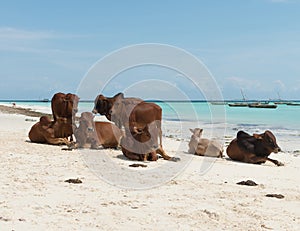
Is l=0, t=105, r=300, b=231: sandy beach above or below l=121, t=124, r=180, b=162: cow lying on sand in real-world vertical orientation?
below

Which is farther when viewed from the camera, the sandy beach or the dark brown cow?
the dark brown cow

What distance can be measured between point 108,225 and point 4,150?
6.99m

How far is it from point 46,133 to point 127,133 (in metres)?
3.27

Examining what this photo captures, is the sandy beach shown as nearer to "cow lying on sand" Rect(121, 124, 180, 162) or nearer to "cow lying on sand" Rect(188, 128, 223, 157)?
"cow lying on sand" Rect(121, 124, 180, 162)

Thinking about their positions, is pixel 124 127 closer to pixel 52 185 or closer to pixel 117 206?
pixel 52 185

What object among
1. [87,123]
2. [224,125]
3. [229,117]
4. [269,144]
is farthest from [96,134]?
[229,117]

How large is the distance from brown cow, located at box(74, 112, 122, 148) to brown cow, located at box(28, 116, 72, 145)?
0.61 m

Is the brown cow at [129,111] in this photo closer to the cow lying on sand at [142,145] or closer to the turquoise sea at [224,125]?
the cow lying on sand at [142,145]

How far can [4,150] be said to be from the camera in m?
11.8

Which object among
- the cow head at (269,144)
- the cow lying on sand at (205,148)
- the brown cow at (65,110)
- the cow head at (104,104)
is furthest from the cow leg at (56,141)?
the cow head at (269,144)

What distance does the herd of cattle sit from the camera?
12.0 m

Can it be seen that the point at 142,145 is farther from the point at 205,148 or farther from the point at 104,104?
the point at 205,148

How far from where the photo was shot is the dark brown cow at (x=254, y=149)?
13.4 meters

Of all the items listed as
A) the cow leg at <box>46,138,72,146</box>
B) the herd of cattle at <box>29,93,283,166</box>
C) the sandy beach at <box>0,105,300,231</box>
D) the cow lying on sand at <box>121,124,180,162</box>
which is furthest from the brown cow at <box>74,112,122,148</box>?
the sandy beach at <box>0,105,300,231</box>
